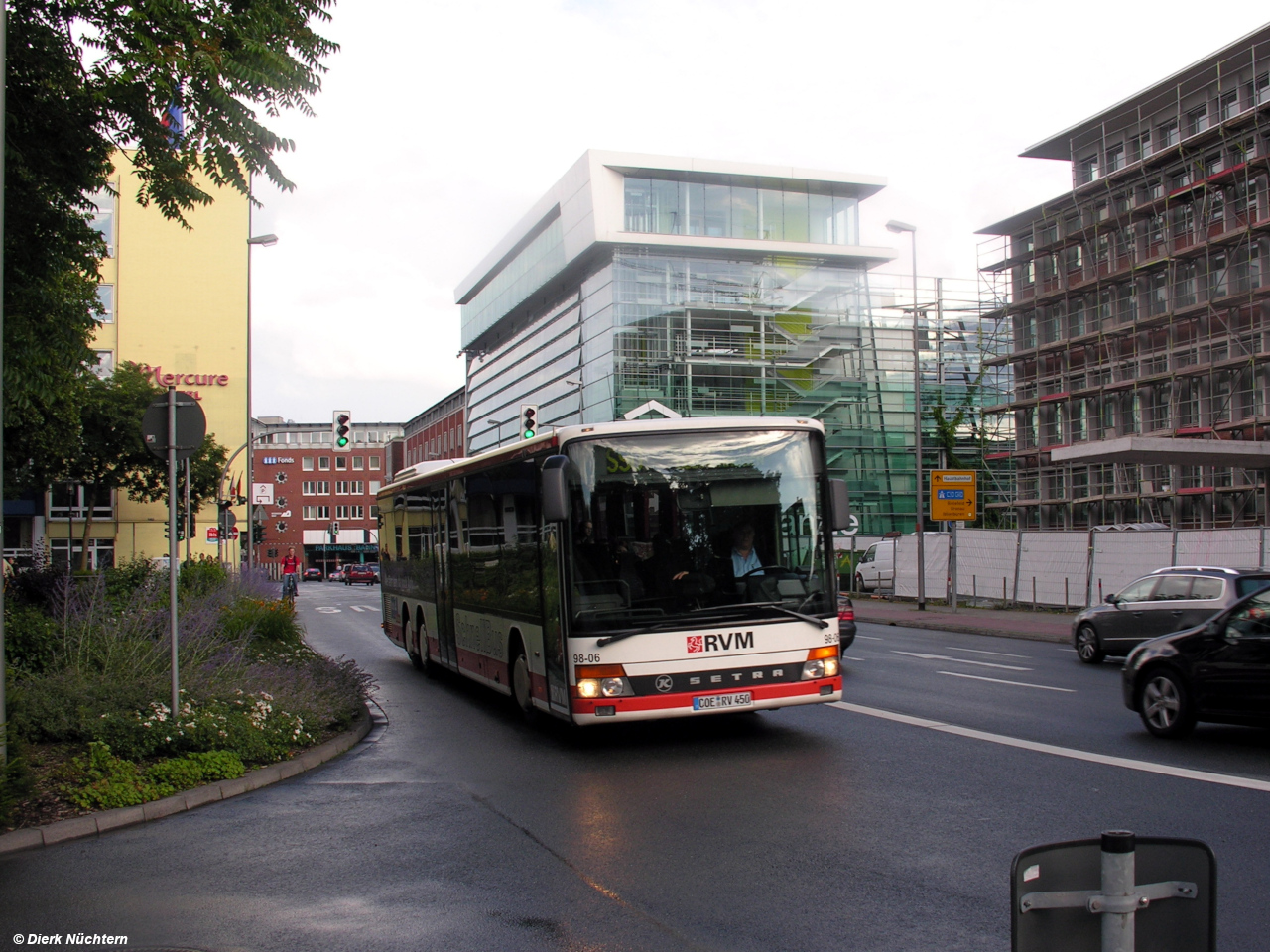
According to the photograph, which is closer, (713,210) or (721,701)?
(721,701)

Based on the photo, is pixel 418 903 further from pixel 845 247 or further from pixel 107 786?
pixel 845 247

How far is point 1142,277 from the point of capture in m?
45.9

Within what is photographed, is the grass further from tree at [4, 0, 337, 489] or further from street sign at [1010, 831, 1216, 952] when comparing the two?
street sign at [1010, 831, 1216, 952]

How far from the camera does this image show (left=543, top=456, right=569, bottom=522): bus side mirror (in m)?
9.12

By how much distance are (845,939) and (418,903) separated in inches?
79.3

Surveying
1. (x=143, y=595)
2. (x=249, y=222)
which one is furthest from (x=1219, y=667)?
(x=249, y=222)

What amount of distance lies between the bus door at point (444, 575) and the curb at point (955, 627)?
1305 centimetres

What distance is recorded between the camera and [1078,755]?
8992 millimetres

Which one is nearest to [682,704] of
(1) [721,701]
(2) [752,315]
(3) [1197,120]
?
(1) [721,701]

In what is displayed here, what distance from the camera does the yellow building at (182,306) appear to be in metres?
62.8

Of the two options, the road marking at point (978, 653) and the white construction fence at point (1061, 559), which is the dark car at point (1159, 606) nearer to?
the road marking at point (978, 653)

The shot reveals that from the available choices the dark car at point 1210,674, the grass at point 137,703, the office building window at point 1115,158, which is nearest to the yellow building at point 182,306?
the office building window at point 1115,158

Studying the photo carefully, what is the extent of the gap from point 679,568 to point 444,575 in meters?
5.79

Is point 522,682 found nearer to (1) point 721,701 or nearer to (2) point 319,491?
(1) point 721,701
